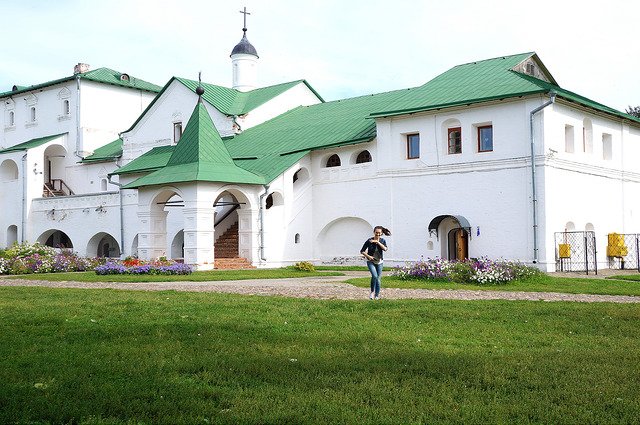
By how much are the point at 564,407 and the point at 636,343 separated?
3121 millimetres

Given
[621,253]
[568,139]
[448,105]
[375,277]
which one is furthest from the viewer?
[621,253]

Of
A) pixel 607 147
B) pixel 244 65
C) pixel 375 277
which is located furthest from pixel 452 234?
pixel 244 65

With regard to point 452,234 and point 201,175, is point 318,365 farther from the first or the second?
point 452,234

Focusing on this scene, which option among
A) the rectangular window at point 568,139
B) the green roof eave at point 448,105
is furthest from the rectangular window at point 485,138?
the rectangular window at point 568,139

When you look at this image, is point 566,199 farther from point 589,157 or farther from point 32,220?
point 32,220

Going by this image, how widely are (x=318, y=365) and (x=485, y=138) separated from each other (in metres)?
19.2

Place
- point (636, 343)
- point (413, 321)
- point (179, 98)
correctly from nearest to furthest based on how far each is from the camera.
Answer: point (636, 343) < point (413, 321) < point (179, 98)

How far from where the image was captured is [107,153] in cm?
3847

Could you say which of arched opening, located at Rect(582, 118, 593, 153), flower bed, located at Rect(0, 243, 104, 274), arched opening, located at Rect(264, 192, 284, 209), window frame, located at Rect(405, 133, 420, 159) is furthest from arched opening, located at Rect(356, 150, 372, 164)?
flower bed, located at Rect(0, 243, 104, 274)

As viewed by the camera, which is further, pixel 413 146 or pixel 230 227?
pixel 230 227

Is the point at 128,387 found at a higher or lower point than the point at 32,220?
lower

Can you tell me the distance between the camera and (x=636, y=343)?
25.7ft

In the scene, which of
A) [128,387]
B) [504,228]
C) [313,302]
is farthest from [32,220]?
[128,387]

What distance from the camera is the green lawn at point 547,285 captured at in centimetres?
1555
